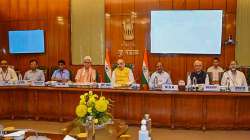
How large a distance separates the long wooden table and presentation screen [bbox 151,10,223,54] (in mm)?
2325

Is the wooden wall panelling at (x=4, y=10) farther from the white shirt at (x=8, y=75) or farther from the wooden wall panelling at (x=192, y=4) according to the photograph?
the wooden wall panelling at (x=192, y=4)

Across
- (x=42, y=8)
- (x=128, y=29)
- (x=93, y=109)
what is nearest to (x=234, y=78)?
(x=128, y=29)

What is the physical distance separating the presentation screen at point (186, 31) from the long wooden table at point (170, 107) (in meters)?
2.32

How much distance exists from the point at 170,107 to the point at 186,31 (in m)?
2.67

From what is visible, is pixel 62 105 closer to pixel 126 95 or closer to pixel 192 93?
pixel 126 95

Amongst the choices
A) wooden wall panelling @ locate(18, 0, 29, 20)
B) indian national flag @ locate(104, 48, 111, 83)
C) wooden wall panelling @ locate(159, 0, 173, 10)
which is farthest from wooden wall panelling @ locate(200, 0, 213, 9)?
wooden wall panelling @ locate(18, 0, 29, 20)

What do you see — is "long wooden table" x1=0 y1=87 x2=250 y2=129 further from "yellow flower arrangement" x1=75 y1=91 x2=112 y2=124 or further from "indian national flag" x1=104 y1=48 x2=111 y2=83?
"yellow flower arrangement" x1=75 y1=91 x2=112 y2=124

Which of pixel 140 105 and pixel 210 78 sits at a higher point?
pixel 210 78

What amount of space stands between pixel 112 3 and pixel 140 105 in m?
3.46

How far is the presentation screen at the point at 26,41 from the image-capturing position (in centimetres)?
951

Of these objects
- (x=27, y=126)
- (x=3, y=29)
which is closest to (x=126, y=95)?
(x=27, y=126)

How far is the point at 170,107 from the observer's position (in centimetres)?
639

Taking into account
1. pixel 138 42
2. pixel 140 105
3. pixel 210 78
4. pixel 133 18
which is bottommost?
pixel 140 105

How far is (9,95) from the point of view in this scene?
24.1 ft
